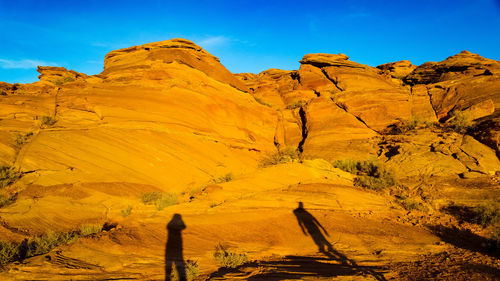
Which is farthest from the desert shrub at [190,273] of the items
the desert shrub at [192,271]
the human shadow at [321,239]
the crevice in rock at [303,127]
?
the crevice in rock at [303,127]

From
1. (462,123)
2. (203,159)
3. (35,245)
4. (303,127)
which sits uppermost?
(303,127)

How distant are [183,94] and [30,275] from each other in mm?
11533

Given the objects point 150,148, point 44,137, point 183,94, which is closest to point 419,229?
point 150,148

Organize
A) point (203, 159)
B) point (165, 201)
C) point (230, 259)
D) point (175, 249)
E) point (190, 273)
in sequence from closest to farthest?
point (190, 273), point (230, 259), point (175, 249), point (165, 201), point (203, 159)

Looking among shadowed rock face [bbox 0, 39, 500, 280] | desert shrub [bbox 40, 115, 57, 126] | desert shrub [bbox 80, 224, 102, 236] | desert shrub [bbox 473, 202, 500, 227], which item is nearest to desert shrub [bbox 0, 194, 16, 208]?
shadowed rock face [bbox 0, 39, 500, 280]

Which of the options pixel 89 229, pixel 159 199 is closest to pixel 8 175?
pixel 89 229

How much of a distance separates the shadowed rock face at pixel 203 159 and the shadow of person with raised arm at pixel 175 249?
0.17 feet

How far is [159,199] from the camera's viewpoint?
9.80 meters

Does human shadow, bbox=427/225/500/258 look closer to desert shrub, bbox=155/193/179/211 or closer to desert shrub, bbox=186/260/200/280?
desert shrub, bbox=186/260/200/280

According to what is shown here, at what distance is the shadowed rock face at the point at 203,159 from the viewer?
7012 millimetres

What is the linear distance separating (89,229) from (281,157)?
10.8 m

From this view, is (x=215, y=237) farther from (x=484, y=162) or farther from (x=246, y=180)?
(x=484, y=162)

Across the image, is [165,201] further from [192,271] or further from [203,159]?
[192,271]

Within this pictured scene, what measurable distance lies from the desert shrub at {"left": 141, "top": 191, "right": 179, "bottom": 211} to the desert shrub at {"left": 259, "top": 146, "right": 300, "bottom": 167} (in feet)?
22.2
